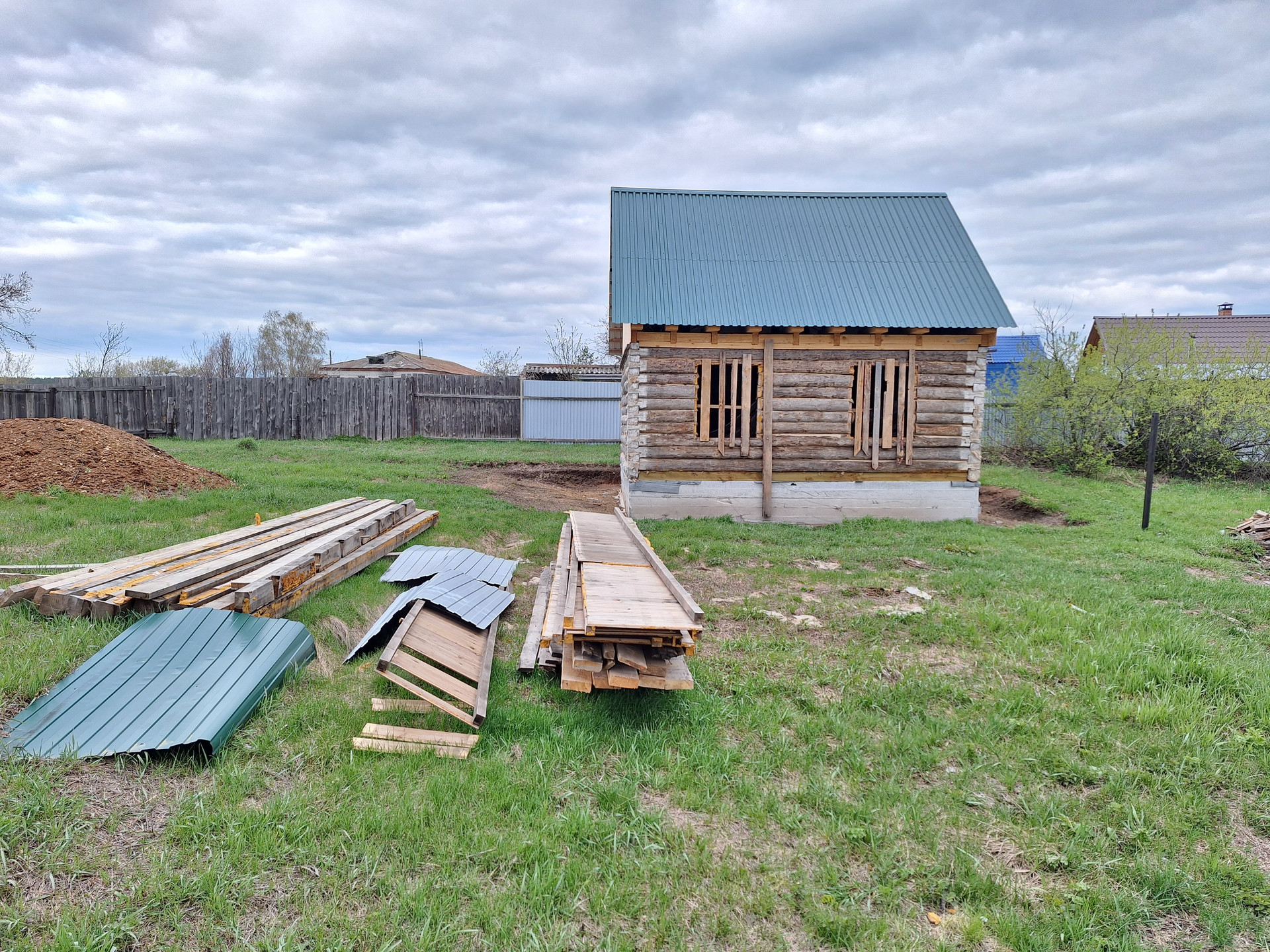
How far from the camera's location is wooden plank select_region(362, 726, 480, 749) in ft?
12.9

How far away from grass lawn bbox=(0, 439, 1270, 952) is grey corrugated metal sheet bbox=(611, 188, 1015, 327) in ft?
21.9

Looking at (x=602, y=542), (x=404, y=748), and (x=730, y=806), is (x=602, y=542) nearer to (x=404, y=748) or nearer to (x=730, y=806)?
(x=404, y=748)

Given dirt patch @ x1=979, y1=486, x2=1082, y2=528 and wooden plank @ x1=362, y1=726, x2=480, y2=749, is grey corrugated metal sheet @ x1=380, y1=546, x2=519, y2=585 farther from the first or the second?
dirt patch @ x1=979, y1=486, x2=1082, y2=528

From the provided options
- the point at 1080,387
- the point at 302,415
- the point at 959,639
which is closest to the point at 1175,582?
the point at 959,639

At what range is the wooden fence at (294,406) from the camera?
2100 cm

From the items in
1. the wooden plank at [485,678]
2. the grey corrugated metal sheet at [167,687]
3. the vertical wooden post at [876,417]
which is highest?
the vertical wooden post at [876,417]

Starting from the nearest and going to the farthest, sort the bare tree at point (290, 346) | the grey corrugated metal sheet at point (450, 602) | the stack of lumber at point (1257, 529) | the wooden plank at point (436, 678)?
the wooden plank at point (436, 678) < the grey corrugated metal sheet at point (450, 602) < the stack of lumber at point (1257, 529) < the bare tree at point (290, 346)

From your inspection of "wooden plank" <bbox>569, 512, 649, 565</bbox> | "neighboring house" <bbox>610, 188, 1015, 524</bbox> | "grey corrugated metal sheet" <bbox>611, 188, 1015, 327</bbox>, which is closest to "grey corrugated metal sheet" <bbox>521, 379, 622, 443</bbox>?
"grey corrugated metal sheet" <bbox>611, 188, 1015, 327</bbox>

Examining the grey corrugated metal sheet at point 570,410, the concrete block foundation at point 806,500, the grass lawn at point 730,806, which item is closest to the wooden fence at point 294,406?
the grey corrugated metal sheet at point 570,410

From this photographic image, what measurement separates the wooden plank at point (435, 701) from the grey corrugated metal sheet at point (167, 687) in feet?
2.71

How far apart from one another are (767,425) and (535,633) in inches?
296

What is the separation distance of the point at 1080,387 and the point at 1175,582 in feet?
38.2

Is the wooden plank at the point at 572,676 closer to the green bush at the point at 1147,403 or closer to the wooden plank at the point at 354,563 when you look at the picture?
the wooden plank at the point at 354,563

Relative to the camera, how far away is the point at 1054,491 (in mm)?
14781
